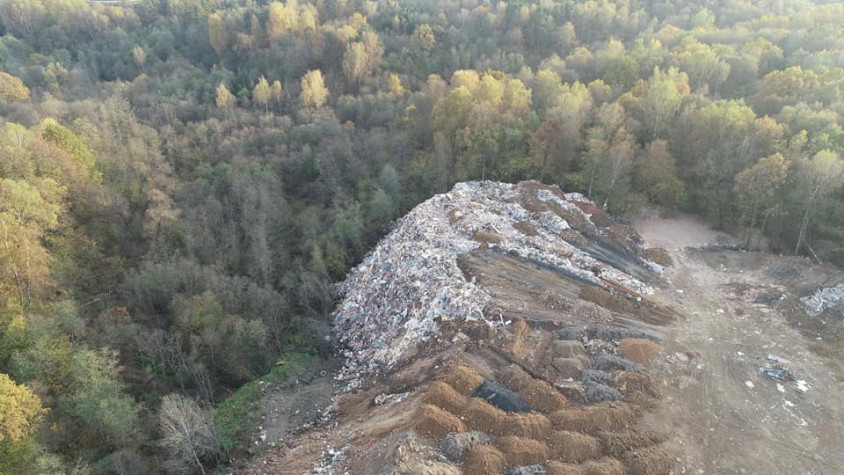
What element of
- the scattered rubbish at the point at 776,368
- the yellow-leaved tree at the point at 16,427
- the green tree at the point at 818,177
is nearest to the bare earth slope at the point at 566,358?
the scattered rubbish at the point at 776,368

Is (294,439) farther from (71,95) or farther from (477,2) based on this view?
(477,2)

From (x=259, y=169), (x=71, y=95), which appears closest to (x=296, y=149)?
(x=259, y=169)

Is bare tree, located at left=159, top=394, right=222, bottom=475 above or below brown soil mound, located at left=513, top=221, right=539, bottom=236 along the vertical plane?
below

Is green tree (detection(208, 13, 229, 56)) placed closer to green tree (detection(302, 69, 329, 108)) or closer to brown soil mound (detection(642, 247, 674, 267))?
green tree (detection(302, 69, 329, 108))

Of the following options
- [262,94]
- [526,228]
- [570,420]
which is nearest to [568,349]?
[570,420]

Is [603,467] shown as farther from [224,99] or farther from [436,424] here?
[224,99]

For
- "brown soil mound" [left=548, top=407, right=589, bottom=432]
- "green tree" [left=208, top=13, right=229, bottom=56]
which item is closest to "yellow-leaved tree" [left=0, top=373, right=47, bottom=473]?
"brown soil mound" [left=548, top=407, right=589, bottom=432]

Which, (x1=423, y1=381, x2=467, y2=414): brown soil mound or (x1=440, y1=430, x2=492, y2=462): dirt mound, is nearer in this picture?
(x1=440, y1=430, x2=492, y2=462): dirt mound
